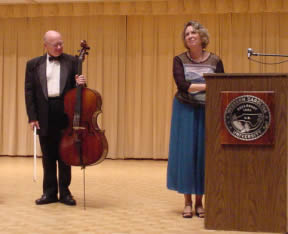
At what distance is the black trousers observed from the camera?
4.08 meters

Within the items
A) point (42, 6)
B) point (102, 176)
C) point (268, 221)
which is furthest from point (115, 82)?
point (268, 221)

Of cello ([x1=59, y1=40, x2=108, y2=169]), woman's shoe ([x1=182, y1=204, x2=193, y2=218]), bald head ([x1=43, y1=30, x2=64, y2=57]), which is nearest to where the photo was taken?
woman's shoe ([x1=182, y1=204, x2=193, y2=218])

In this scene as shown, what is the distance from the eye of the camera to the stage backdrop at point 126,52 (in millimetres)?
8648

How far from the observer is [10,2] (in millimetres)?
8672

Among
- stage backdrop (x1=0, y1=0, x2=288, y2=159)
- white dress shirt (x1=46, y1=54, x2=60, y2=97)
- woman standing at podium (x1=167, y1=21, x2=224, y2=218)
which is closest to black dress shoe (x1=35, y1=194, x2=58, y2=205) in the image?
white dress shirt (x1=46, y1=54, x2=60, y2=97)

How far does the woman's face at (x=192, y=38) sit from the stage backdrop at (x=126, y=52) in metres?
4.89

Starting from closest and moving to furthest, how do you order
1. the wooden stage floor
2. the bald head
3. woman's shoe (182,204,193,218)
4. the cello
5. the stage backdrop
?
the wooden stage floor
woman's shoe (182,204,193,218)
the cello
the bald head
the stage backdrop

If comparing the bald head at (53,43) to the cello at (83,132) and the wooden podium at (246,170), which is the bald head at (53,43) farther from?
the wooden podium at (246,170)

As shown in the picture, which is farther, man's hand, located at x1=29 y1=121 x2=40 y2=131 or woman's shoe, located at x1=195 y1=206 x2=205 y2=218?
man's hand, located at x1=29 y1=121 x2=40 y2=131

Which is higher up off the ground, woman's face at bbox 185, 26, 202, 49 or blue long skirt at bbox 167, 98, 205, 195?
woman's face at bbox 185, 26, 202, 49

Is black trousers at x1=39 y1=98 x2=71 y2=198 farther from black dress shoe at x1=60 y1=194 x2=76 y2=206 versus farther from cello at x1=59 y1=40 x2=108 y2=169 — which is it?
cello at x1=59 y1=40 x2=108 y2=169

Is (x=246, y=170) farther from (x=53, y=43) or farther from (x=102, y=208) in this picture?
(x=53, y=43)

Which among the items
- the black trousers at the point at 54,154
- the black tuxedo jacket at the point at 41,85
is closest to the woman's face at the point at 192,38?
the black tuxedo jacket at the point at 41,85

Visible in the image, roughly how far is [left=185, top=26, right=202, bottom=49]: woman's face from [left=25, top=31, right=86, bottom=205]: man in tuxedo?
3.42 ft
